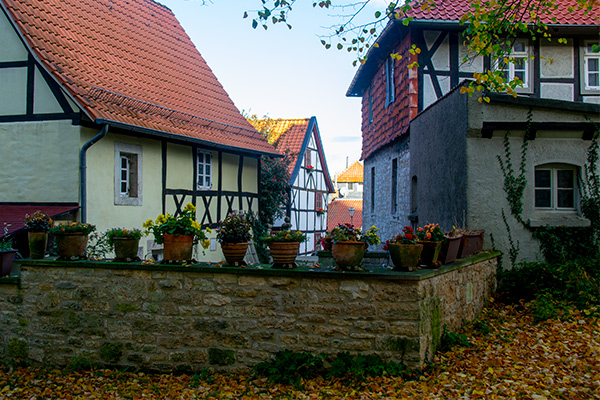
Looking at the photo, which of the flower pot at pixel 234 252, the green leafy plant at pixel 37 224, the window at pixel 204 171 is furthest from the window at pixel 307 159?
the flower pot at pixel 234 252

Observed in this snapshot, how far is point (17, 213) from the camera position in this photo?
9453mm

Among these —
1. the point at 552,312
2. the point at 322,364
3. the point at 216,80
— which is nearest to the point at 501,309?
the point at 552,312

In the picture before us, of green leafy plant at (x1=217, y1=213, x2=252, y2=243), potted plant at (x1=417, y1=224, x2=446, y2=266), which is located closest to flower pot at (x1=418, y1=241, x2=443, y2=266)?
potted plant at (x1=417, y1=224, x2=446, y2=266)

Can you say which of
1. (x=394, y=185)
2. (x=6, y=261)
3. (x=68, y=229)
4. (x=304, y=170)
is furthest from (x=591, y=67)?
(x=304, y=170)

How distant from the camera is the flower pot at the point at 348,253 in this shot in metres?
5.35

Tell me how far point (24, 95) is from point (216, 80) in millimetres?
7587

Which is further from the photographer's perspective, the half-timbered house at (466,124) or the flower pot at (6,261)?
the half-timbered house at (466,124)

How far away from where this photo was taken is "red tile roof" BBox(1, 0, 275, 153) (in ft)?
33.2

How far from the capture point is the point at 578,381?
514 centimetres

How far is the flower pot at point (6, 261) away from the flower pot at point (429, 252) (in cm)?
501

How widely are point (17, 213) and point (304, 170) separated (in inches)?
625

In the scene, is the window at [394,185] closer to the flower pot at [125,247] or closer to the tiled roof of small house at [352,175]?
the flower pot at [125,247]

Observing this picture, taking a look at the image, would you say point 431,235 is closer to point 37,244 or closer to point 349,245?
point 349,245

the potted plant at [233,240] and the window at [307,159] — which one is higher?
the window at [307,159]
